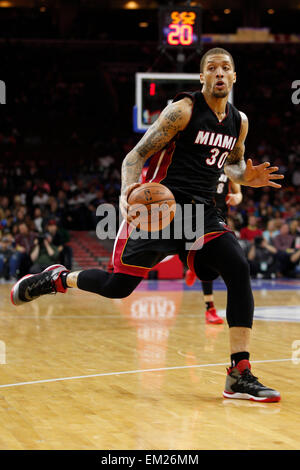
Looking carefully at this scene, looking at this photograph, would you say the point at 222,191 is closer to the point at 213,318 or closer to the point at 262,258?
the point at 213,318

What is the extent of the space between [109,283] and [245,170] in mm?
1239

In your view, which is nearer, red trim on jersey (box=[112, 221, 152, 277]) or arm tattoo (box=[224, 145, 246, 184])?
red trim on jersey (box=[112, 221, 152, 277])

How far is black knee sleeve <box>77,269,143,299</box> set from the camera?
15.3 ft

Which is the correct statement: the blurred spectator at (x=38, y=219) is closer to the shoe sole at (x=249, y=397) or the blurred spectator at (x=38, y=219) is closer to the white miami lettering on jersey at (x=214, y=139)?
the white miami lettering on jersey at (x=214, y=139)

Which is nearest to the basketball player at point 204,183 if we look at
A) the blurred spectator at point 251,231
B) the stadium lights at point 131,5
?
the blurred spectator at point 251,231

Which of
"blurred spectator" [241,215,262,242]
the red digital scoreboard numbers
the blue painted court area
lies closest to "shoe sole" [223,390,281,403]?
the blue painted court area

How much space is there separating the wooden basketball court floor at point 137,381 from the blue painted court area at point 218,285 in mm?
3750

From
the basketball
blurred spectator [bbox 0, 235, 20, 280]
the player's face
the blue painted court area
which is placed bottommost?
the blue painted court area

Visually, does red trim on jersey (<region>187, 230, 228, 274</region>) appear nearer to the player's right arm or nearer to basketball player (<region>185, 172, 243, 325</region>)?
the player's right arm

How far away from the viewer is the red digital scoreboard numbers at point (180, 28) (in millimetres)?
14344

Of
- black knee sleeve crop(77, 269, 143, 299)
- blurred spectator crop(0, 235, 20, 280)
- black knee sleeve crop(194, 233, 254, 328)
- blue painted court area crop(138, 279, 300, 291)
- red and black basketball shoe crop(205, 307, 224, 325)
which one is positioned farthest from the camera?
blurred spectator crop(0, 235, 20, 280)

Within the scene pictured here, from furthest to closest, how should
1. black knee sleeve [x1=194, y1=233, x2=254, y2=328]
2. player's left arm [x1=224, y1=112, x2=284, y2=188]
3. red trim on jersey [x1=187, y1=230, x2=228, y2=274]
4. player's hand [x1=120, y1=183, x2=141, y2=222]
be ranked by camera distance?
player's left arm [x1=224, y1=112, x2=284, y2=188] < red trim on jersey [x1=187, y1=230, x2=228, y2=274] < black knee sleeve [x1=194, y1=233, x2=254, y2=328] < player's hand [x1=120, y1=183, x2=141, y2=222]

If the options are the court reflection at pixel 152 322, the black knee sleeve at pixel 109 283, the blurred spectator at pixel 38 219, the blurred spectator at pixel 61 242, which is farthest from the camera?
the blurred spectator at pixel 38 219

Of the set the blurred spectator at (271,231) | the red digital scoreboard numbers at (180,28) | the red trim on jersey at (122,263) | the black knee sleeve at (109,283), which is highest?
the red digital scoreboard numbers at (180,28)
